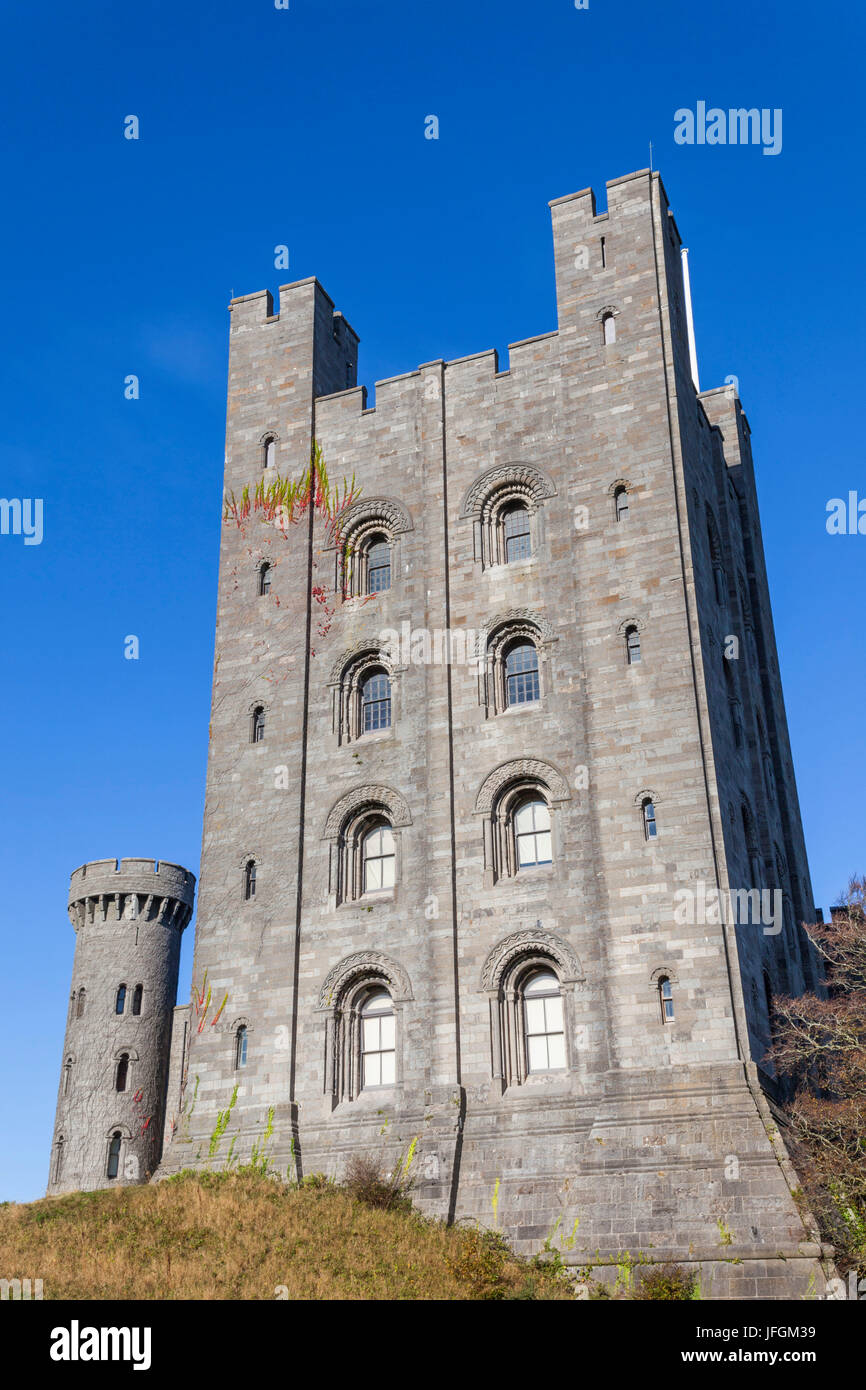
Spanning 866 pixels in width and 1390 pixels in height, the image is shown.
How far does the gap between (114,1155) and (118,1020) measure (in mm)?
4809

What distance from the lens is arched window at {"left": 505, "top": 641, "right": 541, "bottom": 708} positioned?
34438mm

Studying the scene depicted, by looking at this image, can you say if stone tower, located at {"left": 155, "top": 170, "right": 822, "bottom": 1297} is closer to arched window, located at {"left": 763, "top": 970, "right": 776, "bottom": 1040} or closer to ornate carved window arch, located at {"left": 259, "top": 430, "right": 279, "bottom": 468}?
ornate carved window arch, located at {"left": 259, "top": 430, "right": 279, "bottom": 468}

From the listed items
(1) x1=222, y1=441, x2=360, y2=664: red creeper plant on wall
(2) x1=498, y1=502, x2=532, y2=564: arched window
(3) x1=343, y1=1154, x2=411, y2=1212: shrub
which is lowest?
(3) x1=343, y1=1154, x2=411, y2=1212: shrub

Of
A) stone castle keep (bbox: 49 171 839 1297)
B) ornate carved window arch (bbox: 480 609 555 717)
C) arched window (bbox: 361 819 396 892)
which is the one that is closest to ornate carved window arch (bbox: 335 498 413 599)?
stone castle keep (bbox: 49 171 839 1297)

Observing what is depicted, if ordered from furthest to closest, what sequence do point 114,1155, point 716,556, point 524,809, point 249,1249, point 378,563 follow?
point 114,1155 → point 716,556 → point 378,563 → point 524,809 → point 249,1249

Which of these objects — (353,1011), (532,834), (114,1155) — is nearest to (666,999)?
(532,834)

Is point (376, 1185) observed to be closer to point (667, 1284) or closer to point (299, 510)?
→ point (667, 1284)

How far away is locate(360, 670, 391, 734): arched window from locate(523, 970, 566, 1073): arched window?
8.39 m

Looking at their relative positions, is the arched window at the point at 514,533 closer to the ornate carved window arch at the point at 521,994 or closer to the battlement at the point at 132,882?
the ornate carved window arch at the point at 521,994

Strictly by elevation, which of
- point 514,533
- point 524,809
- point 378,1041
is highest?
point 514,533

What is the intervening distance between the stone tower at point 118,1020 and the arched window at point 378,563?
2055 centimetres

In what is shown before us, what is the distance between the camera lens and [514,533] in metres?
36.4
